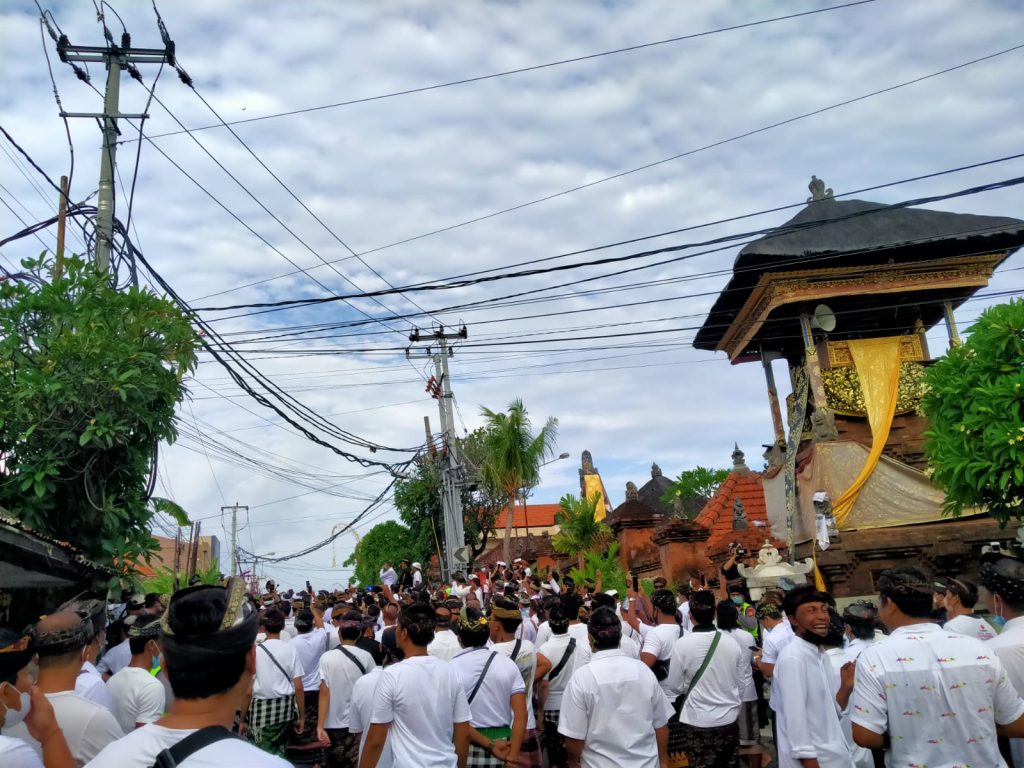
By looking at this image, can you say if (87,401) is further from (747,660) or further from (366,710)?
(747,660)

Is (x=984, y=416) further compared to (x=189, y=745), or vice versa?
(x=984, y=416)

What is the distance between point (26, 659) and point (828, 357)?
18153mm

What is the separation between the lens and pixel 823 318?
61.6 feet

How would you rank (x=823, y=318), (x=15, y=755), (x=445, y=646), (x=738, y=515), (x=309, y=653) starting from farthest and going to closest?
(x=823, y=318) → (x=738, y=515) → (x=309, y=653) → (x=445, y=646) → (x=15, y=755)

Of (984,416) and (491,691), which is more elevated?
(984,416)

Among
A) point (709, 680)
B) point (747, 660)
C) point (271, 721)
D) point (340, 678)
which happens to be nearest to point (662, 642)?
point (747, 660)

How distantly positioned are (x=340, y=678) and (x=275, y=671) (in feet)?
3.42

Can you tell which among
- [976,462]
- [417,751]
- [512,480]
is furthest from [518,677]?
[512,480]

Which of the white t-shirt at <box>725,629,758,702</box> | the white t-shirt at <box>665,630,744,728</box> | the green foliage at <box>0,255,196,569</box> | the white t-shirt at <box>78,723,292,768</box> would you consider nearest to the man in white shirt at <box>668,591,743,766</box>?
the white t-shirt at <box>665,630,744,728</box>

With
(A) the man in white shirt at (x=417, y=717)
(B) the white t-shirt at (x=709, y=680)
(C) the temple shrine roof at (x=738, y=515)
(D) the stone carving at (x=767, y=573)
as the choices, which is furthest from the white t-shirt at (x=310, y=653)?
(C) the temple shrine roof at (x=738, y=515)

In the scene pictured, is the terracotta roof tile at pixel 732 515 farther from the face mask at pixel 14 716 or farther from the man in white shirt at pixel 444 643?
the face mask at pixel 14 716

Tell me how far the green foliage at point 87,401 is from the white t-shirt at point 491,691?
5.17 meters

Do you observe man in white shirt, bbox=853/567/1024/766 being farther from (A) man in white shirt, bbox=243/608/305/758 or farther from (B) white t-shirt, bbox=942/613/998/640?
(A) man in white shirt, bbox=243/608/305/758

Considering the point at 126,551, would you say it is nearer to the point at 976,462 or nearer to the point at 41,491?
the point at 41,491
